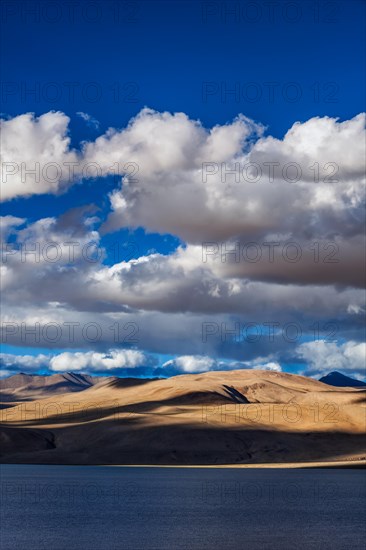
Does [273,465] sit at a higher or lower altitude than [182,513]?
lower

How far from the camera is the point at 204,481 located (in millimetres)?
130875

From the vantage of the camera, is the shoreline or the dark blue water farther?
the shoreline

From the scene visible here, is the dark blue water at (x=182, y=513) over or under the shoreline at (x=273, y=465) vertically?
over

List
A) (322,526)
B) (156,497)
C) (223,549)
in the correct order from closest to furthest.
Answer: (223,549) < (322,526) < (156,497)

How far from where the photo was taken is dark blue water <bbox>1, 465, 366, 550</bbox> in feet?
203

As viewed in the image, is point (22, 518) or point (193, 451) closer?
point (22, 518)

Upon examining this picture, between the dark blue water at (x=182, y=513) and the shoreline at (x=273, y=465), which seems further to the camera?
the shoreline at (x=273, y=465)

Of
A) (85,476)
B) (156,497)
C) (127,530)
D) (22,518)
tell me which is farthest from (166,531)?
(85,476)

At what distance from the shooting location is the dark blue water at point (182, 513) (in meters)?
61.8

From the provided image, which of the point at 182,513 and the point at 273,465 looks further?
the point at 273,465

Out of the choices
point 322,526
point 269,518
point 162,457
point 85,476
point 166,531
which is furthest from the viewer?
point 162,457

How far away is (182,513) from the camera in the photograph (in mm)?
82000

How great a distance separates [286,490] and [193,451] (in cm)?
8399

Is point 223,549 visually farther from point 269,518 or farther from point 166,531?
point 269,518
